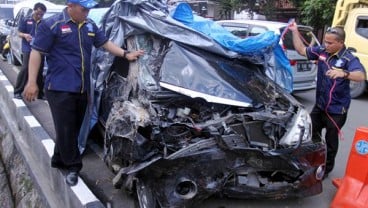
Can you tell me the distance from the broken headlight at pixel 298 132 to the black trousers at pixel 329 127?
16.1 inches

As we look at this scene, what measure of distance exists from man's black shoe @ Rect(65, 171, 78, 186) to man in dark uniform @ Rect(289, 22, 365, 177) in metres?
2.28

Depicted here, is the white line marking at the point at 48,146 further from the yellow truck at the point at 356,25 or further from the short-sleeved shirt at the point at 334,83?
the yellow truck at the point at 356,25

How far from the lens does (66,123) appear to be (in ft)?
11.7

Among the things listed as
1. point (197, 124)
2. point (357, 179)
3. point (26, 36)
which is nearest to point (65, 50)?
point (197, 124)

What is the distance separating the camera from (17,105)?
18.2 feet

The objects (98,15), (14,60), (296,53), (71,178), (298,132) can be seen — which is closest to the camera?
(298,132)

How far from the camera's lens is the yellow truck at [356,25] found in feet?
28.5

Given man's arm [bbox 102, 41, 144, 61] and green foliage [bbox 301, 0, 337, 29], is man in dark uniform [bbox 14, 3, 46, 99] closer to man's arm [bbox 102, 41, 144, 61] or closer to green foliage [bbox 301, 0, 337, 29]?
man's arm [bbox 102, 41, 144, 61]

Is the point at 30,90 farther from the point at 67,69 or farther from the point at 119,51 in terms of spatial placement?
the point at 119,51

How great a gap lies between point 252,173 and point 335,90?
4.17 feet

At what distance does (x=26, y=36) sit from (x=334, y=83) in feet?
17.4

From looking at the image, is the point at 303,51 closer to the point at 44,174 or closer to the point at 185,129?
the point at 185,129

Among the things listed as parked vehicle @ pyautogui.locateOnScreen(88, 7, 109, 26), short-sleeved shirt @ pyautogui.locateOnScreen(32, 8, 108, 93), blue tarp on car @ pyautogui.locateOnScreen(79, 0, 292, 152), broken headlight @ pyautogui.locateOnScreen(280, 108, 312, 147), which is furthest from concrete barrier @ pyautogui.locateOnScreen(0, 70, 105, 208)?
broken headlight @ pyautogui.locateOnScreen(280, 108, 312, 147)

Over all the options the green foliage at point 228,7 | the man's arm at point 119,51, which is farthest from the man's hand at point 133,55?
the green foliage at point 228,7
